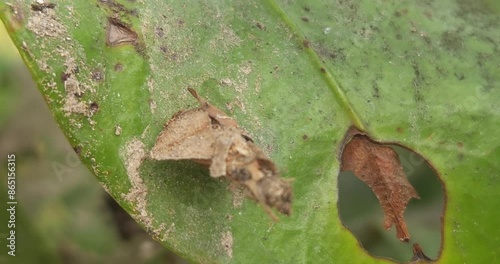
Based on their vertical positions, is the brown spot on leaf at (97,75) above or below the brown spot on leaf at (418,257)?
above

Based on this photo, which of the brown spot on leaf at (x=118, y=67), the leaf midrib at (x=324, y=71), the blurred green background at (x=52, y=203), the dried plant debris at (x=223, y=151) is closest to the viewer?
the dried plant debris at (x=223, y=151)

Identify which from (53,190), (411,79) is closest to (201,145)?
(411,79)

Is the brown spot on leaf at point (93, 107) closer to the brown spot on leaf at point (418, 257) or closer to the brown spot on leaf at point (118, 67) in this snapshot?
the brown spot on leaf at point (118, 67)

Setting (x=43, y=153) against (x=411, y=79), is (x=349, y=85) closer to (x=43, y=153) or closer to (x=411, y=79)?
(x=411, y=79)

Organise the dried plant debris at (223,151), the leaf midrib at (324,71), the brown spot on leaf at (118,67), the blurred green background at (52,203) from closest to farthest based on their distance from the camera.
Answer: the dried plant debris at (223,151) < the brown spot on leaf at (118,67) < the leaf midrib at (324,71) < the blurred green background at (52,203)

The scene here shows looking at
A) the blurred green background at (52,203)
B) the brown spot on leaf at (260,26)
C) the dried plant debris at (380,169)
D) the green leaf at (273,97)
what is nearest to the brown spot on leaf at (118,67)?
the green leaf at (273,97)

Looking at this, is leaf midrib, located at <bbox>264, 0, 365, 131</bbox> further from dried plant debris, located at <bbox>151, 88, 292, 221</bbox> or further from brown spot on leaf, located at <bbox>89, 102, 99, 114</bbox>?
brown spot on leaf, located at <bbox>89, 102, 99, 114</bbox>
